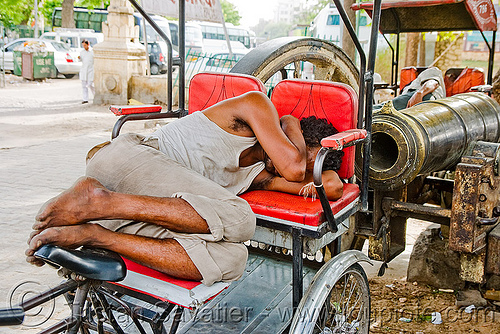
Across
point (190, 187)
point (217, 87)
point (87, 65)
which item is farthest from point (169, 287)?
point (87, 65)

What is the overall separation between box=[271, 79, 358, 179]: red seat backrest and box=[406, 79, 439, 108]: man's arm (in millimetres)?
2372

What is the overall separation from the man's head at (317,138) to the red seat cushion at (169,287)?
3.10ft

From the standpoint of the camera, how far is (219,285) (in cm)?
216

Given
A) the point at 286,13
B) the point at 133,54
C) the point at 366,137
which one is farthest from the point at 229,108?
the point at 286,13

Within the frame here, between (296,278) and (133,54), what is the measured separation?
36.8 ft

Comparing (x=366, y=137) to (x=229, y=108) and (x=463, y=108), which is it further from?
(x=463, y=108)

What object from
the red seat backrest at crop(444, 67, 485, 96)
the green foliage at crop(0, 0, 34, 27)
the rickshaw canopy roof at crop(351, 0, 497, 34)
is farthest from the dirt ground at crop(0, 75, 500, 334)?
the green foliage at crop(0, 0, 34, 27)

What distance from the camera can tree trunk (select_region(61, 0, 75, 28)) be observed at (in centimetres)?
2048

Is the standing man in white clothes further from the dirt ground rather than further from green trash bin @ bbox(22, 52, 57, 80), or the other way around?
green trash bin @ bbox(22, 52, 57, 80)

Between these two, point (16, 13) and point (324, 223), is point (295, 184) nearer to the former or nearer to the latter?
point (324, 223)

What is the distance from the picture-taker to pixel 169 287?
2.09 metres

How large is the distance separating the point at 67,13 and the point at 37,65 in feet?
11.1

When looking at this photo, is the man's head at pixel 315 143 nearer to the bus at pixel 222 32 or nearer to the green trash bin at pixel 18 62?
the green trash bin at pixel 18 62

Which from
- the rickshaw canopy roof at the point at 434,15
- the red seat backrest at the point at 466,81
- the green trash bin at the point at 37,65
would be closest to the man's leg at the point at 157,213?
the rickshaw canopy roof at the point at 434,15
